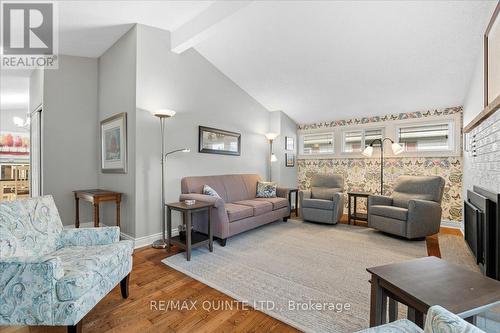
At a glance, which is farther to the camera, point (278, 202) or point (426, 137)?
point (426, 137)

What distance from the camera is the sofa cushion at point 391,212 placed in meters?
3.38

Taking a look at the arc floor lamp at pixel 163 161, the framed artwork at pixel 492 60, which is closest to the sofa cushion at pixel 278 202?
the arc floor lamp at pixel 163 161

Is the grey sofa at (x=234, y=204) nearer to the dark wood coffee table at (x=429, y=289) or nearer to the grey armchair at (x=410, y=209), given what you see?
the grey armchair at (x=410, y=209)

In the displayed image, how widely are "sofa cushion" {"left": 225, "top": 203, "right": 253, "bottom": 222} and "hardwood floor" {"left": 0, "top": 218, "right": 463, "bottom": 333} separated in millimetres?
1082

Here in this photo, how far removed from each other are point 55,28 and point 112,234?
2.97m

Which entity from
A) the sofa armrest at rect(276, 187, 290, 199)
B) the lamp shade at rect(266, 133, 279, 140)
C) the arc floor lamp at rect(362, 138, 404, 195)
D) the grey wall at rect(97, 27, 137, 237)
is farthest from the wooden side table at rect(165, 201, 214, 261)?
the arc floor lamp at rect(362, 138, 404, 195)

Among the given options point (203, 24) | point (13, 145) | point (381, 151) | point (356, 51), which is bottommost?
point (381, 151)

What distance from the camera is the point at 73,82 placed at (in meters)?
3.80

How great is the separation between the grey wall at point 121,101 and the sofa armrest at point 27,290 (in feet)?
6.01

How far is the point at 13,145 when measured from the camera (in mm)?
6094

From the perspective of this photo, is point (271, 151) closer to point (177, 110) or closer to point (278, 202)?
point (278, 202)

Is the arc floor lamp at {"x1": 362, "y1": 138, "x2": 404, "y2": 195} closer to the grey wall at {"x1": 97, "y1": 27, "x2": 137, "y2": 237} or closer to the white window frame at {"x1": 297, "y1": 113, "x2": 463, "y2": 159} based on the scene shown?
the white window frame at {"x1": 297, "y1": 113, "x2": 463, "y2": 159}

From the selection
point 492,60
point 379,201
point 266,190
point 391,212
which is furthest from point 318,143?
point 492,60

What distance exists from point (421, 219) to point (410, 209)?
0.20 m
